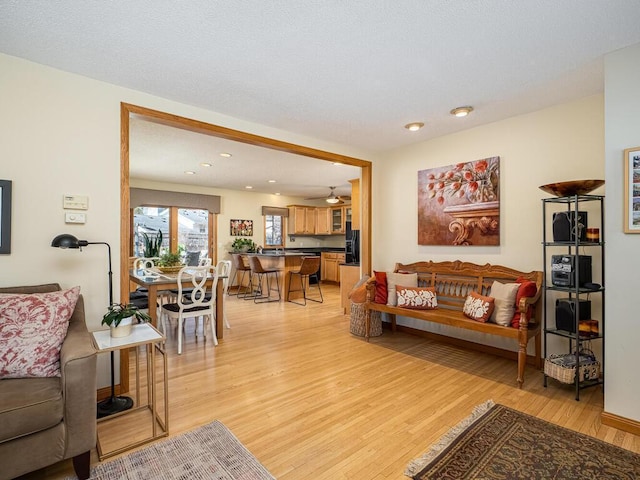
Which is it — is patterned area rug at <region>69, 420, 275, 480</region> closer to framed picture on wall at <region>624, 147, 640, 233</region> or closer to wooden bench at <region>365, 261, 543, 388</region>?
wooden bench at <region>365, 261, 543, 388</region>

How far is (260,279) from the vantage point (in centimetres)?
695

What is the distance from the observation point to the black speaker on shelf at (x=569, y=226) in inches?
103

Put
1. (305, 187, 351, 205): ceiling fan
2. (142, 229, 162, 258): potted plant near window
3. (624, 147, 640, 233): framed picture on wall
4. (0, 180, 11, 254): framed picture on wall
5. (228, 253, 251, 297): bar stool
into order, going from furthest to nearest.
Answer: (305, 187, 351, 205): ceiling fan < (228, 253, 251, 297): bar stool < (142, 229, 162, 258): potted plant near window < (0, 180, 11, 254): framed picture on wall < (624, 147, 640, 233): framed picture on wall

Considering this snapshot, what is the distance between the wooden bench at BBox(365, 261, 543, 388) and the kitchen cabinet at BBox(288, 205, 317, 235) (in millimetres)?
4977

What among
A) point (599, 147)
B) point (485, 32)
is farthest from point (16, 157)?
point (599, 147)

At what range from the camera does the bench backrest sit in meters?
3.36

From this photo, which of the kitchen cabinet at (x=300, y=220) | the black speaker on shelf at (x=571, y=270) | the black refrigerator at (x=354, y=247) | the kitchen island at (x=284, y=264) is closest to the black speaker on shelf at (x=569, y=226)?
the black speaker on shelf at (x=571, y=270)

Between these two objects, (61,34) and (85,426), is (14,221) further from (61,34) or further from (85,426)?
(85,426)

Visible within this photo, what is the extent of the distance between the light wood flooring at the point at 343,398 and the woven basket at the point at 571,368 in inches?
5.7

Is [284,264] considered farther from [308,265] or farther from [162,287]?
[162,287]

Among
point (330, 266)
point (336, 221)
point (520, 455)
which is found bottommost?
point (520, 455)

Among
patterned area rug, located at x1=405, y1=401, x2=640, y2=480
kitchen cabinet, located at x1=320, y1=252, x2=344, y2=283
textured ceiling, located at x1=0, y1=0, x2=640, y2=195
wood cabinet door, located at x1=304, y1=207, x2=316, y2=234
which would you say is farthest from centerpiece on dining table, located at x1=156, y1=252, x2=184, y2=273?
wood cabinet door, located at x1=304, y1=207, x2=316, y2=234

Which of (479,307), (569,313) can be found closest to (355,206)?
(479,307)

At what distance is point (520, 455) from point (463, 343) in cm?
199
